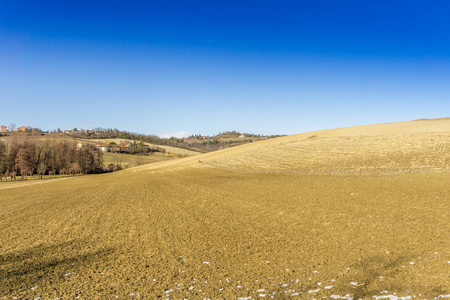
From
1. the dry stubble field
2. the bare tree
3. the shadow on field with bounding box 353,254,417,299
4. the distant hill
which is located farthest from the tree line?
the shadow on field with bounding box 353,254,417,299

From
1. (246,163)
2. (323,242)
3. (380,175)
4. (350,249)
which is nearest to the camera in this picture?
(350,249)

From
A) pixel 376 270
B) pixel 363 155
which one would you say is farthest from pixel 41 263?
pixel 363 155

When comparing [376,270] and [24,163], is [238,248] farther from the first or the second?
[24,163]

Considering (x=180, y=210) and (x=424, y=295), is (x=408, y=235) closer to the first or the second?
(x=424, y=295)

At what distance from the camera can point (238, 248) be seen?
8828mm

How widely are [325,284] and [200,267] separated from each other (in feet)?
10.6

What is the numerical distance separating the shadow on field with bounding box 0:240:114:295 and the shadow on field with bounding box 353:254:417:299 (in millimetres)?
7364

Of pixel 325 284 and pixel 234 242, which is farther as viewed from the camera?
pixel 234 242

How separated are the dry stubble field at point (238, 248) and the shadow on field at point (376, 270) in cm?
2

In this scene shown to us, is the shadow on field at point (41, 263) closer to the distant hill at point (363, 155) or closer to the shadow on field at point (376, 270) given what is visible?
the shadow on field at point (376, 270)

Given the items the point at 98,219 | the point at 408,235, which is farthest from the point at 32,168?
the point at 408,235

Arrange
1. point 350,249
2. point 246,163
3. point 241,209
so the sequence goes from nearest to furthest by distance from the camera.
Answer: point 350,249 → point 241,209 → point 246,163

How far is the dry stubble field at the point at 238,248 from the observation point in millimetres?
6211

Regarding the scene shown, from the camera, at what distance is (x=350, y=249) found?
8.25 meters
